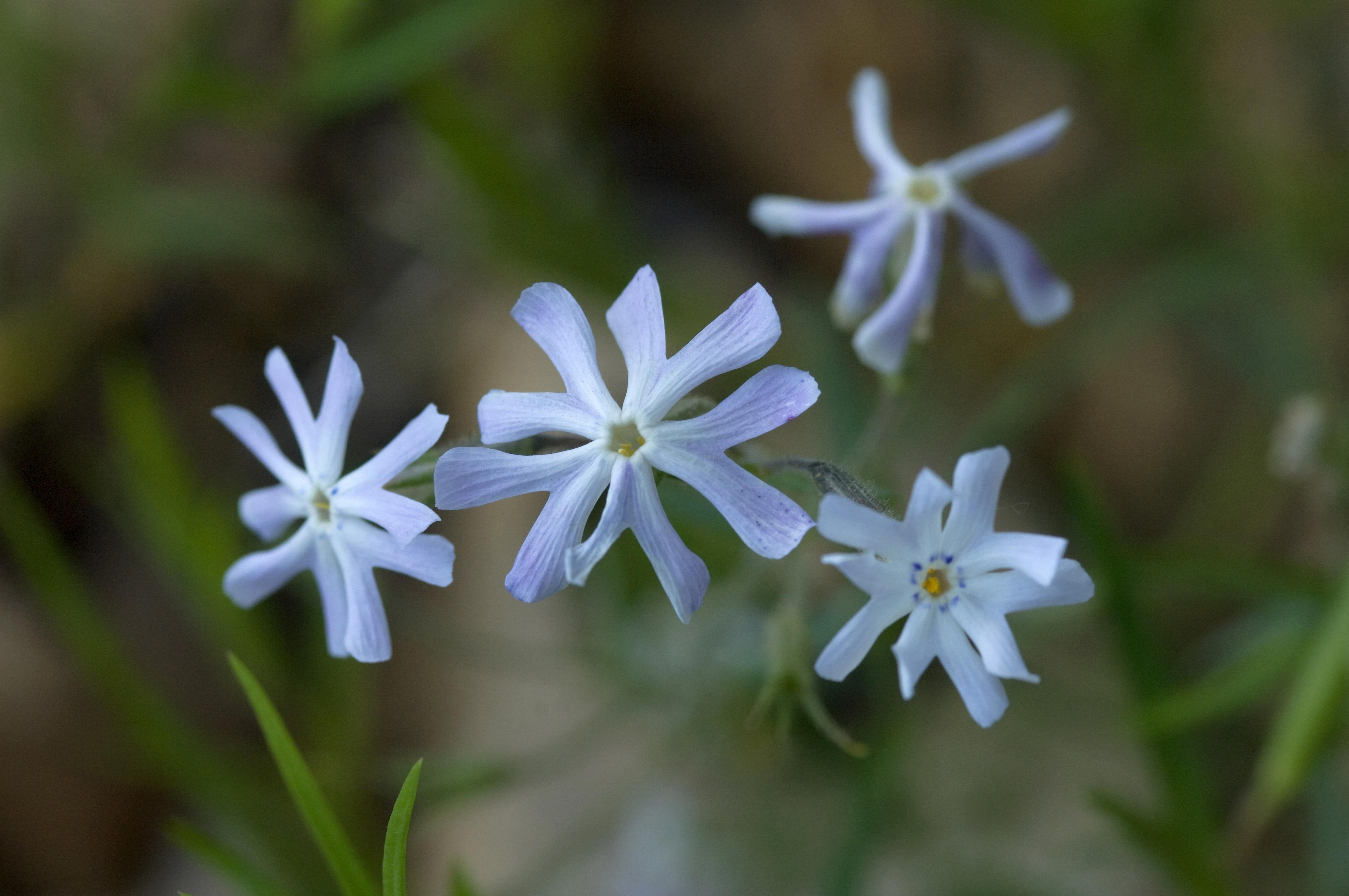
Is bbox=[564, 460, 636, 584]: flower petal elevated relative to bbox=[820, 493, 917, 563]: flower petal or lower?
lower

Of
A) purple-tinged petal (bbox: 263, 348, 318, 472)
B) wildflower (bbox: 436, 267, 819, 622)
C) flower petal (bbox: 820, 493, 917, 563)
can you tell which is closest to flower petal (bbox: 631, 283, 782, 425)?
wildflower (bbox: 436, 267, 819, 622)

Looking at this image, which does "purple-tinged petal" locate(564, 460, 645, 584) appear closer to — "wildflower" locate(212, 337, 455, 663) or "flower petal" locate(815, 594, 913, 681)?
"wildflower" locate(212, 337, 455, 663)

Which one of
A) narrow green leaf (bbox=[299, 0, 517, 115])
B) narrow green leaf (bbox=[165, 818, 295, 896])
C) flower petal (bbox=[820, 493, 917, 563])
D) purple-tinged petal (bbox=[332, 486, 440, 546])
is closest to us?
flower petal (bbox=[820, 493, 917, 563])

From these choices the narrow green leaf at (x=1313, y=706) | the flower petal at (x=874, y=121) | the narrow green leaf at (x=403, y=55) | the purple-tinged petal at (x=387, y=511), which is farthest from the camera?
the narrow green leaf at (x=403, y=55)

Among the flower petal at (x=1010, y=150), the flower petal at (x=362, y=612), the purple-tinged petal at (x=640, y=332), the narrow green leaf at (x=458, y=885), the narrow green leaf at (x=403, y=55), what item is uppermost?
the narrow green leaf at (x=403, y=55)

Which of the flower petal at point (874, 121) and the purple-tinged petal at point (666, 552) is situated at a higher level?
the flower petal at point (874, 121)

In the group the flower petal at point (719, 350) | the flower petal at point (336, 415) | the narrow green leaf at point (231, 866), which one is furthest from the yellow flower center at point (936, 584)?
the narrow green leaf at point (231, 866)

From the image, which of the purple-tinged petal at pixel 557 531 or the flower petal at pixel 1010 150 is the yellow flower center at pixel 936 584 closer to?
the purple-tinged petal at pixel 557 531
